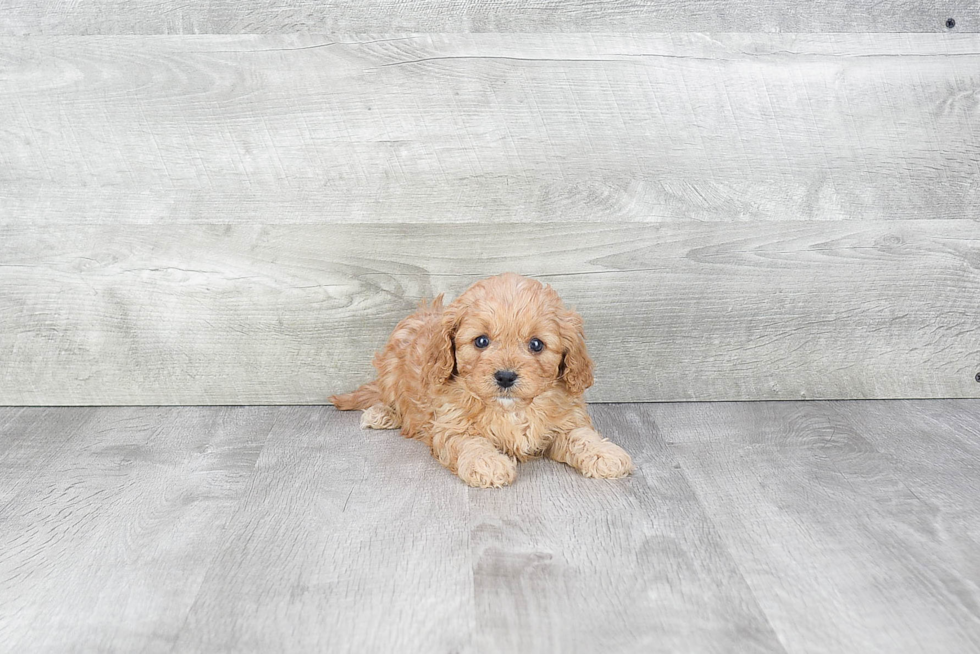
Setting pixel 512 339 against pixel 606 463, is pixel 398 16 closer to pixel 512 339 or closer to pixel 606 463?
pixel 512 339

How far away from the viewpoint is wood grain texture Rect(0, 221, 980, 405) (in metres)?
2.24

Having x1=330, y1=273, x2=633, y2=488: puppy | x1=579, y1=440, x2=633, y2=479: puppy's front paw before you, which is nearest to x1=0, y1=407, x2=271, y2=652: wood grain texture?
x1=330, y1=273, x2=633, y2=488: puppy

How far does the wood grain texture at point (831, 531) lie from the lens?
4.09 ft

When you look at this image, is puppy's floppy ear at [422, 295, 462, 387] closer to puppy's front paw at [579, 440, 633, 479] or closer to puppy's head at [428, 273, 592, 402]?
puppy's head at [428, 273, 592, 402]

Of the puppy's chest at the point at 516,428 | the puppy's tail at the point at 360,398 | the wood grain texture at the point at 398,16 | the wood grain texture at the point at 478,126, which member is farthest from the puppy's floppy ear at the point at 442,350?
the wood grain texture at the point at 398,16

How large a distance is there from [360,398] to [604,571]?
3.36ft

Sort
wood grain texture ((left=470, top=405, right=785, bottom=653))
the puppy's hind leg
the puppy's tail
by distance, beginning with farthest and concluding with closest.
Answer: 1. the puppy's tail
2. the puppy's hind leg
3. wood grain texture ((left=470, top=405, right=785, bottom=653))

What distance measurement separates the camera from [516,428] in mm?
1840

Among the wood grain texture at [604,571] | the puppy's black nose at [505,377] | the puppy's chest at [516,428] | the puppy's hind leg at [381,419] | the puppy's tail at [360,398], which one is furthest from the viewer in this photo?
the puppy's tail at [360,398]

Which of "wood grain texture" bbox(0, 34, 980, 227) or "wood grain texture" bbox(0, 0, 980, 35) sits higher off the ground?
"wood grain texture" bbox(0, 0, 980, 35)

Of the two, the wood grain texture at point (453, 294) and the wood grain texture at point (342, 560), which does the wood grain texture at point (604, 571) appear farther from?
the wood grain texture at point (453, 294)

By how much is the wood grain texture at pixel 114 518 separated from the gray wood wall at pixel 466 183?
21 centimetres

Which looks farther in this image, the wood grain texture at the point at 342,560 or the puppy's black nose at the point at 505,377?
the puppy's black nose at the point at 505,377

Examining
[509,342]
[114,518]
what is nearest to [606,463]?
[509,342]
